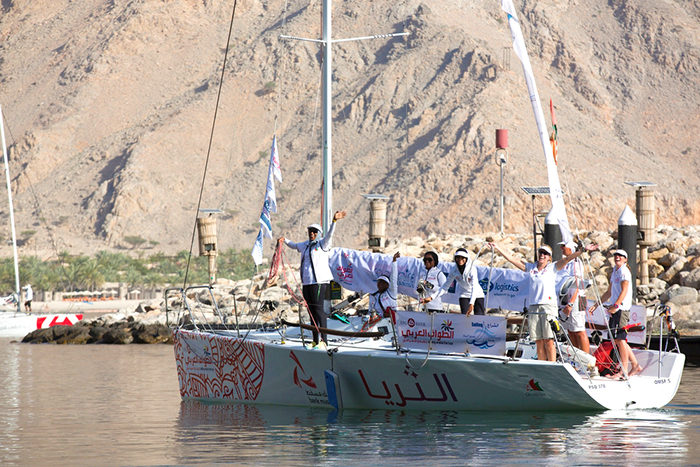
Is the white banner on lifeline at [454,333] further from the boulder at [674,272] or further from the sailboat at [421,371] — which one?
the boulder at [674,272]

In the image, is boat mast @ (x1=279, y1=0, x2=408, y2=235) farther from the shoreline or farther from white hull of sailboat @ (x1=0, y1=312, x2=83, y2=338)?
the shoreline

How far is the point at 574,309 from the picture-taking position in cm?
996

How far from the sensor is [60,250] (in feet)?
195

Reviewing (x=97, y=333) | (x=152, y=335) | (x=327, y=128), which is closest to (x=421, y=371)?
(x=327, y=128)

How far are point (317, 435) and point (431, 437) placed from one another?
1.14 meters

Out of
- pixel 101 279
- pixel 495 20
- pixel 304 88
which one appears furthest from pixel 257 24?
pixel 101 279

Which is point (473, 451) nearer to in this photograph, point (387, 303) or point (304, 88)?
point (387, 303)

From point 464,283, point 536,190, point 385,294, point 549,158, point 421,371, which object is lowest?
point 421,371

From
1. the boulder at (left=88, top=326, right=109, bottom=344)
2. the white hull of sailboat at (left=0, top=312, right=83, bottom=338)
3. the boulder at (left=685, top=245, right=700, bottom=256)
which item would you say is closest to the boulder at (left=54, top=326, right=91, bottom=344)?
the boulder at (left=88, top=326, right=109, bottom=344)

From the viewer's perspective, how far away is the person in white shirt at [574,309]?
9.84 m

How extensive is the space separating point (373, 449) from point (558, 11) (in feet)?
235

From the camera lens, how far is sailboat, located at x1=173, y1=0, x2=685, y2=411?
920cm

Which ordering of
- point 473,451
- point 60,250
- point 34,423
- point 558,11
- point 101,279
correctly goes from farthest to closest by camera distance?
point 558,11, point 60,250, point 101,279, point 34,423, point 473,451

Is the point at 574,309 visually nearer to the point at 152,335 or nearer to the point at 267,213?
the point at 267,213
